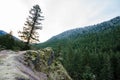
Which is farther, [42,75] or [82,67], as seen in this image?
[82,67]

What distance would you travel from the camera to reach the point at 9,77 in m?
17.2

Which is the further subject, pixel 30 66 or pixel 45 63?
pixel 45 63

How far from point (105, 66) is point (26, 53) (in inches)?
2987

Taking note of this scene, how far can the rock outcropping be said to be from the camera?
18.8m

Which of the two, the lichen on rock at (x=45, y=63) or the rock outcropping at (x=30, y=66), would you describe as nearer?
the rock outcropping at (x=30, y=66)

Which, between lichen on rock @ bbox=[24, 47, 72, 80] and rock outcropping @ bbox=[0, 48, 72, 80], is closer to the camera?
rock outcropping @ bbox=[0, 48, 72, 80]

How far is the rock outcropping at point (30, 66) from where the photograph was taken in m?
18.8

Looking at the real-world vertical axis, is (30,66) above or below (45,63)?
above

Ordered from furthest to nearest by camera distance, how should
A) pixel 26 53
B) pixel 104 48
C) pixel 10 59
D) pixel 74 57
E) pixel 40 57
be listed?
pixel 104 48, pixel 74 57, pixel 40 57, pixel 26 53, pixel 10 59

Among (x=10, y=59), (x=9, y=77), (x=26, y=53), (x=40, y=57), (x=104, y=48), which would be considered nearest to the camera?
(x=9, y=77)

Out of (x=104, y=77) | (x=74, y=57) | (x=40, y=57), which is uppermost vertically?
(x=40, y=57)

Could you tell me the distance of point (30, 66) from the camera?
2580 centimetres

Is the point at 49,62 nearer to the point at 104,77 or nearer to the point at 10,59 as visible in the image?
the point at 10,59

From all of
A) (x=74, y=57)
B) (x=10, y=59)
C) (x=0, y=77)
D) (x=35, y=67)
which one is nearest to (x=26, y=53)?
(x=35, y=67)
